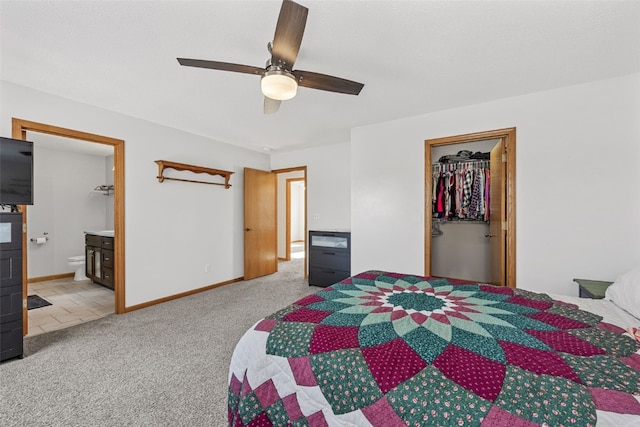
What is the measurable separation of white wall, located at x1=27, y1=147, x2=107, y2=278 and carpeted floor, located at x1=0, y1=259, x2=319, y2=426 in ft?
9.79

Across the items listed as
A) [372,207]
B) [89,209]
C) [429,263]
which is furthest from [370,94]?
[89,209]

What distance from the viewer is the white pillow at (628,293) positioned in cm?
146

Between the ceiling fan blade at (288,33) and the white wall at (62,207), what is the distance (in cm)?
521

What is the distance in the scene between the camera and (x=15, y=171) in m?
2.27

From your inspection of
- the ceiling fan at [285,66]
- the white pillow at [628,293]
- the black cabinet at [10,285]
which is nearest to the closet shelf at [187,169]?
the black cabinet at [10,285]

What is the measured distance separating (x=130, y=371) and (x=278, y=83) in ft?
7.87

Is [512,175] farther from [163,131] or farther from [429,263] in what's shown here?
[163,131]

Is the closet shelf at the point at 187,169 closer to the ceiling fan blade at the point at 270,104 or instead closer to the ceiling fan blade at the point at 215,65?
the ceiling fan blade at the point at 270,104

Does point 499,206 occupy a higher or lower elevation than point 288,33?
lower

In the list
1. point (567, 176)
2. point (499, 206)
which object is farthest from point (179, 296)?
point (567, 176)

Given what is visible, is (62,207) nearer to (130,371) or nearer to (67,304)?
(67,304)

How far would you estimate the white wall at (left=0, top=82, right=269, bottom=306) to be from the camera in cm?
285

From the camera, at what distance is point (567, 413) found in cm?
72

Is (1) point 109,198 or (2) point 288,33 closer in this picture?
(2) point 288,33
